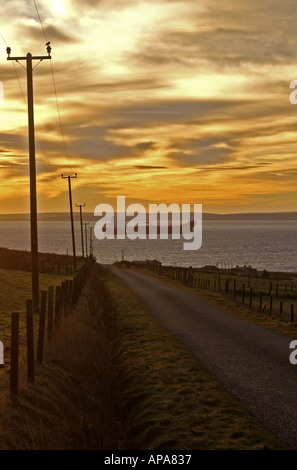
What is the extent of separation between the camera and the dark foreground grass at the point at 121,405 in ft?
27.1

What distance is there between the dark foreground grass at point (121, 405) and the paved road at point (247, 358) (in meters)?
0.41

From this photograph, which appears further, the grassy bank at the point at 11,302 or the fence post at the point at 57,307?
the grassy bank at the point at 11,302

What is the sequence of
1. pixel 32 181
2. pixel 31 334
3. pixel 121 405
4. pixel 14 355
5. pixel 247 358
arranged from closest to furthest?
pixel 14 355 < pixel 121 405 < pixel 31 334 < pixel 247 358 < pixel 32 181

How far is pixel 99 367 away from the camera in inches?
512

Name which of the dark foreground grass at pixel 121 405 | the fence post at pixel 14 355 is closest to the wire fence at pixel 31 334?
the fence post at pixel 14 355

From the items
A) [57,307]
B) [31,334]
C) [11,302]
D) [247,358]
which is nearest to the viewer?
[31,334]

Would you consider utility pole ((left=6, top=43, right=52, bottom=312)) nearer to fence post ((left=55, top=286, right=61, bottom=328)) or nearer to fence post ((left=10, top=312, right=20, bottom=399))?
fence post ((left=55, top=286, right=61, bottom=328))

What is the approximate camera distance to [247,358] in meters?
14.5

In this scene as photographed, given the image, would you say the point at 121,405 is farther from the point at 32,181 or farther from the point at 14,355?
the point at 32,181

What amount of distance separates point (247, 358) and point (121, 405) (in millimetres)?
4899

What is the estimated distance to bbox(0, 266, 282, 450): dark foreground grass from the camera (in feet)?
27.1

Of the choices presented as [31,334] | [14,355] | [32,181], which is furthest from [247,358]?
[32,181]

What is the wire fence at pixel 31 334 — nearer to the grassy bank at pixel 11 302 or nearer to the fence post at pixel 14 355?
the fence post at pixel 14 355

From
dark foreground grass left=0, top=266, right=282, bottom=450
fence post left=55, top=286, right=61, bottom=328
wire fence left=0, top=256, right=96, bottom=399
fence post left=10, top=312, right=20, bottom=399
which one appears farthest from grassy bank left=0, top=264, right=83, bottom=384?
dark foreground grass left=0, top=266, right=282, bottom=450
